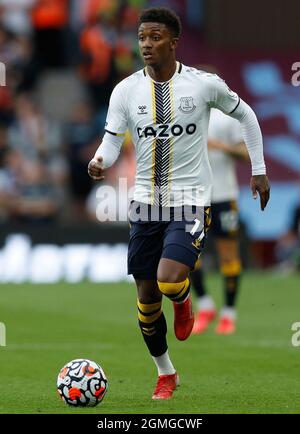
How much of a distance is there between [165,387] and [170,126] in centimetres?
173

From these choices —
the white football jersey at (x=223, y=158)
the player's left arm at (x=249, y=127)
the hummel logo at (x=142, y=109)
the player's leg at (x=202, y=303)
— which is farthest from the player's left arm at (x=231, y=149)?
the hummel logo at (x=142, y=109)

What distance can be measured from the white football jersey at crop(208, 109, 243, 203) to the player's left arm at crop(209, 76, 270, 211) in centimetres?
440

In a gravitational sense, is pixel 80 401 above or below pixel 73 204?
below

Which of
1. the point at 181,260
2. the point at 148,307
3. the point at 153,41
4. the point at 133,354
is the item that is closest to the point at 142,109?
the point at 153,41

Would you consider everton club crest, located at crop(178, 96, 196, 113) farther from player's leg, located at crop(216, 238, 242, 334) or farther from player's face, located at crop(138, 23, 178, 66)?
player's leg, located at crop(216, 238, 242, 334)

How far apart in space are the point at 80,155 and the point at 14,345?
421 inches

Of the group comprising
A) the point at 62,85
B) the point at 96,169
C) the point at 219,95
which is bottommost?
the point at 96,169

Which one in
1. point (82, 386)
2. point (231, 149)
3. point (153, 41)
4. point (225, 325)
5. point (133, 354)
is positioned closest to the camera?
point (82, 386)

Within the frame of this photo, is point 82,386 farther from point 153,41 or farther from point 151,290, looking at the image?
point 153,41

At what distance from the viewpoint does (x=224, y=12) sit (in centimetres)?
2247

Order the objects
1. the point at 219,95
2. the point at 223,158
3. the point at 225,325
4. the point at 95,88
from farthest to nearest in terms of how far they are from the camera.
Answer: the point at 95,88 → the point at 223,158 → the point at 225,325 → the point at 219,95

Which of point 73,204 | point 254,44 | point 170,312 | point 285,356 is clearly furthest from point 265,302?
point 254,44

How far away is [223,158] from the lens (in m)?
12.6

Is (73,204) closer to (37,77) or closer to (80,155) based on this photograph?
(80,155)
